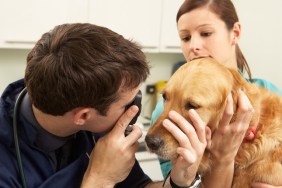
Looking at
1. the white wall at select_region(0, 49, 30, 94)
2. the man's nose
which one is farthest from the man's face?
the white wall at select_region(0, 49, 30, 94)

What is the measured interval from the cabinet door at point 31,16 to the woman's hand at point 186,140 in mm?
1672

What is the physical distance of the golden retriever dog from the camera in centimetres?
116

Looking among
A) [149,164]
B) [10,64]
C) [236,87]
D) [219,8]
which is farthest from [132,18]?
[236,87]

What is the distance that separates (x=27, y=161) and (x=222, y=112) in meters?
0.63

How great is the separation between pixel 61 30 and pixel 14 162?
41 cm

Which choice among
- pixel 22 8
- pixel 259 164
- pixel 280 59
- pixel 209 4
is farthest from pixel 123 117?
pixel 280 59

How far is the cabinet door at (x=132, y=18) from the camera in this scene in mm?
2680

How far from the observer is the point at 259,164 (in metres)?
1.30

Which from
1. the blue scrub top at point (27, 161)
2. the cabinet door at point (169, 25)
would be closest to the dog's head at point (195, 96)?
the blue scrub top at point (27, 161)

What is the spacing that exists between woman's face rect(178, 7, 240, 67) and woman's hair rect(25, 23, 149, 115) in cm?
53

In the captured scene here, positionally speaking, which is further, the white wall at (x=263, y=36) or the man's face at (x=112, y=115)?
the white wall at (x=263, y=36)

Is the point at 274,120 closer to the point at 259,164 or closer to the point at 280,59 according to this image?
the point at 259,164

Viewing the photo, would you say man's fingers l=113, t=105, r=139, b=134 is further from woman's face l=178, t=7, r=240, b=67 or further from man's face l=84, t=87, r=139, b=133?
woman's face l=178, t=7, r=240, b=67

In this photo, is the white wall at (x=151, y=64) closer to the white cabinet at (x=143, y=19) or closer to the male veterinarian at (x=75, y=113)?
the white cabinet at (x=143, y=19)
